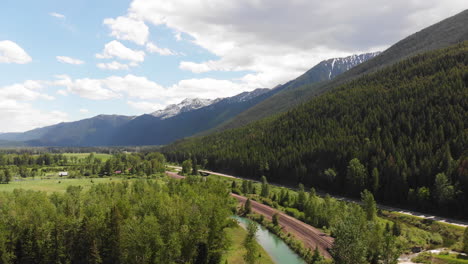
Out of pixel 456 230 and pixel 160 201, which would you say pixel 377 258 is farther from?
pixel 160 201

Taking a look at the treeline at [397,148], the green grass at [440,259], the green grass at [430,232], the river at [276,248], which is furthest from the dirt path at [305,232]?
the treeline at [397,148]

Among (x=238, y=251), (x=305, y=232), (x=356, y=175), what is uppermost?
(x=356, y=175)

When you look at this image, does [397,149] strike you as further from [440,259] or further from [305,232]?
[440,259]

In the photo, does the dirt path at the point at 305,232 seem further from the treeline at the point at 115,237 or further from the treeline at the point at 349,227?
the treeline at the point at 115,237

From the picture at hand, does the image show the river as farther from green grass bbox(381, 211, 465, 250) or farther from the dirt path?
green grass bbox(381, 211, 465, 250)

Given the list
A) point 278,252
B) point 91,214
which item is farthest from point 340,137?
point 91,214

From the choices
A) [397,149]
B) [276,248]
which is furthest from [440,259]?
[397,149]

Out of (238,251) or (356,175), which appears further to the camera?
(356,175)

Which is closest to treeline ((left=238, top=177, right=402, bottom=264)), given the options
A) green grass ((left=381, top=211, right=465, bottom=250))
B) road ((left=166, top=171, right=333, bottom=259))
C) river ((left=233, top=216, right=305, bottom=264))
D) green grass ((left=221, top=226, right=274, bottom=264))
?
river ((left=233, top=216, right=305, bottom=264))
